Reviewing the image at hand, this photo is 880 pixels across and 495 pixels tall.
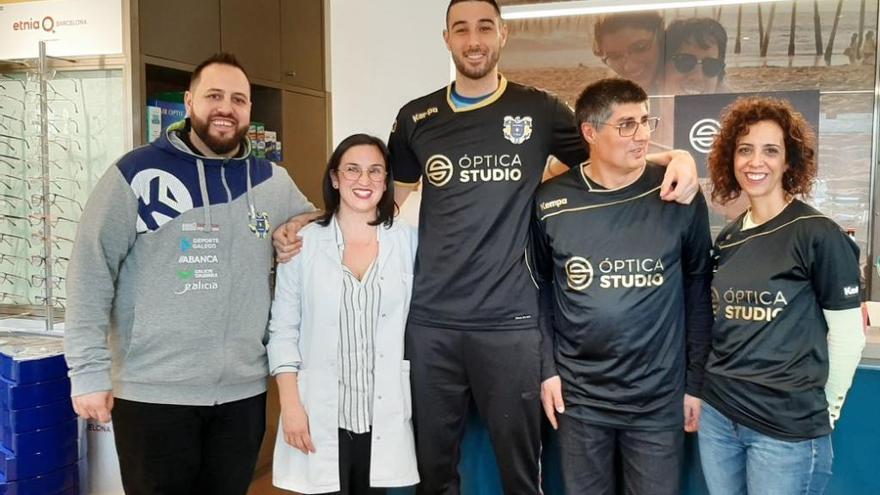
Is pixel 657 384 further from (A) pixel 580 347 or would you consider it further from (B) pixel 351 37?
(B) pixel 351 37

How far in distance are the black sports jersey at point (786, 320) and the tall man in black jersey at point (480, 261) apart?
0.42 meters

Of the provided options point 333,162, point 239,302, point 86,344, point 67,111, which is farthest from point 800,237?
point 67,111

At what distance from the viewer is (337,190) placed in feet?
6.56

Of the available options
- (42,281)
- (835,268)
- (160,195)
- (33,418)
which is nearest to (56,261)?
(42,281)

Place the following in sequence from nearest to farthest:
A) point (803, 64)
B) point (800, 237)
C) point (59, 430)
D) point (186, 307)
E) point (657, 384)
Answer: point (800, 237), point (657, 384), point (186, 307), point (59, 430), point (803, 64)

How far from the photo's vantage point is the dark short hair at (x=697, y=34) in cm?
407

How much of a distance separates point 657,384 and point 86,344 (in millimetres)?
1443

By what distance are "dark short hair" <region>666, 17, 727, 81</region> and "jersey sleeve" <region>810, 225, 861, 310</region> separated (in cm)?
284

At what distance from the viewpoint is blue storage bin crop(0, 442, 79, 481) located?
108 inches

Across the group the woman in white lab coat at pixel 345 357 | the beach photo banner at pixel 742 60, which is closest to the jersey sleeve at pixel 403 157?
the woman in white lab coat at pixel 345 357

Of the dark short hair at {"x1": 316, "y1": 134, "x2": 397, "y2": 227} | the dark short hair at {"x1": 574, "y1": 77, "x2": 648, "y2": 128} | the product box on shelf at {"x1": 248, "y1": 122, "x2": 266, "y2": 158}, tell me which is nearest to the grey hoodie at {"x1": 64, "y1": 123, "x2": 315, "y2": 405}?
the dark short hair at {"x1": 316, "y1": 134, "x2": 397, "y2": 227}

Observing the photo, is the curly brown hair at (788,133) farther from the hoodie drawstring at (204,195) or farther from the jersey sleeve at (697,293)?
the hoodie drawstring at (204,195)

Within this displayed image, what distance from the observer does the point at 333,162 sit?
196cm

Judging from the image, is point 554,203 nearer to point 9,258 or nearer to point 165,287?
point 165,287
